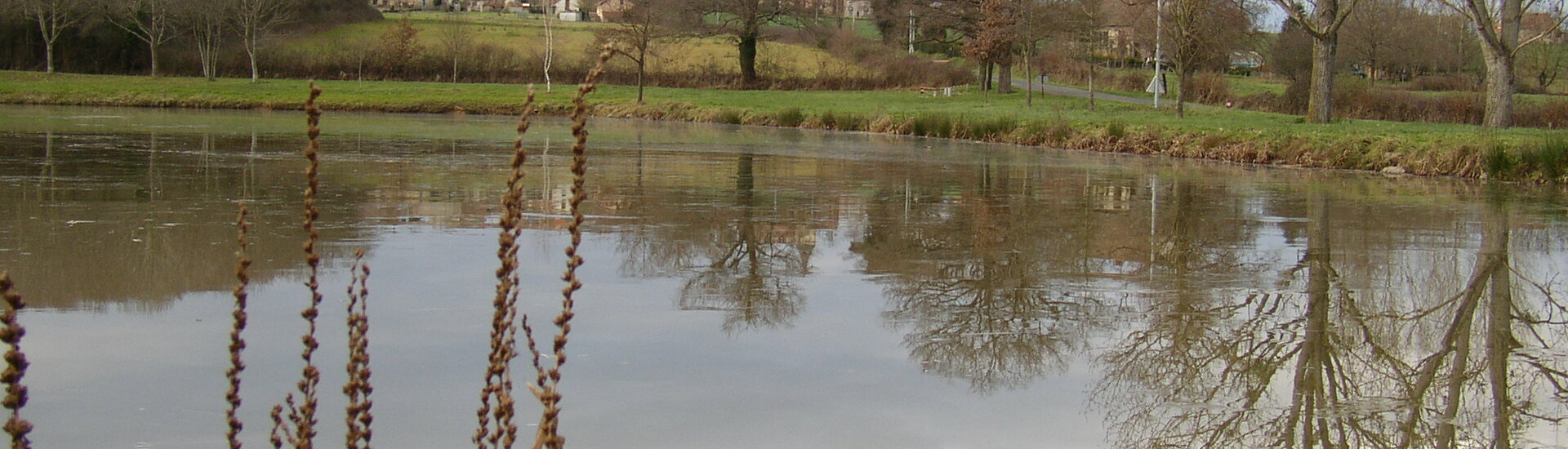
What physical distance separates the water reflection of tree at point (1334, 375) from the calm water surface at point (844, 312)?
0.07ft

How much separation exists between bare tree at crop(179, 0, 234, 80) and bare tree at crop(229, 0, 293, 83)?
55cm

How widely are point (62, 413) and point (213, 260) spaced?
394 centimetres

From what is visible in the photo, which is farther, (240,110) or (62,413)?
(240,110)

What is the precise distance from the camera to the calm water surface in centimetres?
585

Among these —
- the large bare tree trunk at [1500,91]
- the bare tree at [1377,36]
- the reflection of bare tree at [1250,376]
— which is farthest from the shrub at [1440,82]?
the reflection of bare tree at [1250,376]

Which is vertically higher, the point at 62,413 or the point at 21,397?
the point at 21,397

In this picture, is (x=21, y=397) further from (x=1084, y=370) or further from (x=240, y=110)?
(x=240, y=110)

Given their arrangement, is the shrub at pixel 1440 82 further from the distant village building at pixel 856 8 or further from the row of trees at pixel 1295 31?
the distant village building at pixel 856 8

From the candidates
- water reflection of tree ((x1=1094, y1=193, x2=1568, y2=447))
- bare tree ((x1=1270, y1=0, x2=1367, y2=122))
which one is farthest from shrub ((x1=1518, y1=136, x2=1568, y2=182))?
water reflection of tree ((x1=1094, y1=193, x2=1568, y2=447))

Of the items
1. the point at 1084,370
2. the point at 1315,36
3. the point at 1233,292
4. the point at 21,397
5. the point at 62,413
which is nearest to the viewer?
the point at 21,397

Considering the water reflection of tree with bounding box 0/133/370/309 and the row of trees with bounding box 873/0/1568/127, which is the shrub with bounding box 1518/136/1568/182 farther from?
the water reflection of tree with bounding box 0/133/370/309

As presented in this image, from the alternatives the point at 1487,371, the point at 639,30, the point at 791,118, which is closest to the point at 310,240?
the point at 1487,371

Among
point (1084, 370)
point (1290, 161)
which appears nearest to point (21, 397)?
point (1084, 370)

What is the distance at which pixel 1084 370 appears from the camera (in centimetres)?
686
